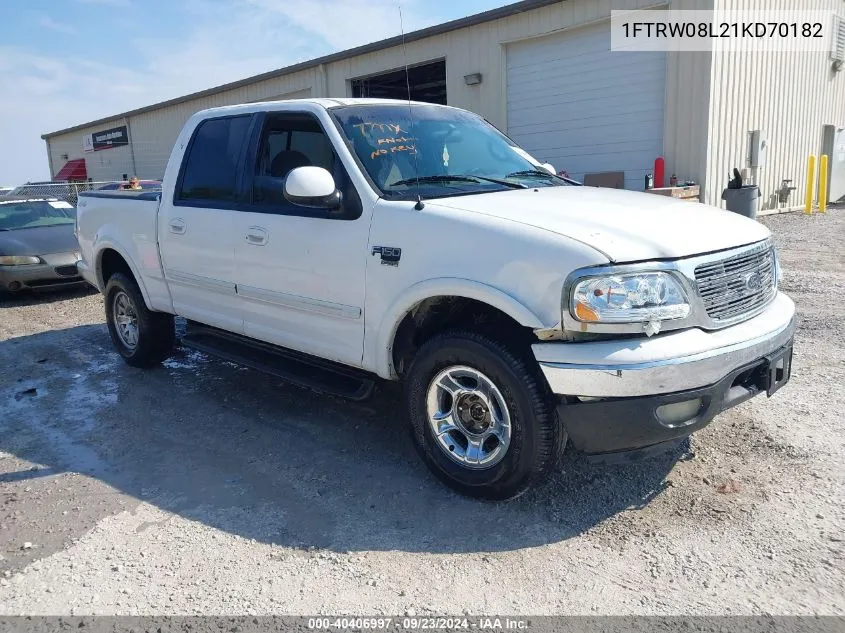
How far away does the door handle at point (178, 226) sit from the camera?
5066 mm

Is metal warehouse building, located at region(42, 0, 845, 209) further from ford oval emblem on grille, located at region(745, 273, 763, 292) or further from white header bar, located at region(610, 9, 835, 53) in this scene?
ford oval emblem on grille, located at region(745, 273, 763, 292)

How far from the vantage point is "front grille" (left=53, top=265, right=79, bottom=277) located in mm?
9573

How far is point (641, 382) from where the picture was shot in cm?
287

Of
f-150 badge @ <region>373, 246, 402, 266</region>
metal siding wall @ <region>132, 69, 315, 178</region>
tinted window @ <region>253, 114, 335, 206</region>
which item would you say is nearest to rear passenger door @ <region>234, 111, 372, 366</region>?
tinted window @ <region>253, 114, 335, 206</region>

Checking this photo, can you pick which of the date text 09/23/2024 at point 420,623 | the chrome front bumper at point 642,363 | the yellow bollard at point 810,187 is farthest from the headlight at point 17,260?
the yellow bollard at point 810,187

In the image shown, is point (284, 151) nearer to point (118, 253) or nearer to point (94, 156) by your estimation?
point (118, 253)

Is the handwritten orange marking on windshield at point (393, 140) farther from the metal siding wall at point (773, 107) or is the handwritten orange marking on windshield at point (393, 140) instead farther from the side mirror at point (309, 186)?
the metal siding wall at point (773, 107)

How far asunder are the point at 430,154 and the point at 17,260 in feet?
25.3

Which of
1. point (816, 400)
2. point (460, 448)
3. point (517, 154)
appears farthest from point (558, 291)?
point (816, 400)

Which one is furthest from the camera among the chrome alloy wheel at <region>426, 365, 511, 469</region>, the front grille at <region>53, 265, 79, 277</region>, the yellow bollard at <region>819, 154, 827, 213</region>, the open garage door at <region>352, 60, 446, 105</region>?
the open garage door at <region>352, 60, 446, 105</region>

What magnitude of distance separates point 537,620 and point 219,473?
2129mm

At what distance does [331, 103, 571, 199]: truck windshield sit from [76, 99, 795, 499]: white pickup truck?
0.02m

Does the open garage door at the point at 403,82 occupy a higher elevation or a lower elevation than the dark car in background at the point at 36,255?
higher

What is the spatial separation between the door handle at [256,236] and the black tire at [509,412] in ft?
4.68
